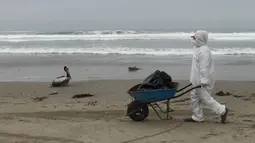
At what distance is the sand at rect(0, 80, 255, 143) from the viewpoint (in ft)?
19.2

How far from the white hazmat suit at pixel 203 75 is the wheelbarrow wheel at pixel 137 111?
2.91 ft

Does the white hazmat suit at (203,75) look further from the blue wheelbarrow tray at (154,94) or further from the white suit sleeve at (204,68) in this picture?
the blue wheelbarrow tray at (154,94)

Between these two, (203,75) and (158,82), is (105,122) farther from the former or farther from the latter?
(203,75)

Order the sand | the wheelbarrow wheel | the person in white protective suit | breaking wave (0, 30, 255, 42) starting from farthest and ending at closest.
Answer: breaking wave (0, 30, 255, 42), the wheelbarrow wheel, the person in white protective suit, the sand

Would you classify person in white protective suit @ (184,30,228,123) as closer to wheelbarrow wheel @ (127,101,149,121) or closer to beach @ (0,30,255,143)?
beach @ (0,30,255,143)

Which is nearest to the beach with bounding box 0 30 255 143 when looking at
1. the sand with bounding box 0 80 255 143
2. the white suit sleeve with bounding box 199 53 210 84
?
the sand with bounding box 0 80 255 143

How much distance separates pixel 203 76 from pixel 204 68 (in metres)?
0.14

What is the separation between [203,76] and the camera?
637 centimetres

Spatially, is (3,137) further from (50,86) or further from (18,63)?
(18,63)

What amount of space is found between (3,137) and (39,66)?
429 inches

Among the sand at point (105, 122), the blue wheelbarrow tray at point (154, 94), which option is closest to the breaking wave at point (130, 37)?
the sand at point (105, 122)

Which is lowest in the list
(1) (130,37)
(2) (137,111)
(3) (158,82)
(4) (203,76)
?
(1) (130,37)

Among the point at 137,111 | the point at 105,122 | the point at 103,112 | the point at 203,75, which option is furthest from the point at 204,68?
the point at 103,112

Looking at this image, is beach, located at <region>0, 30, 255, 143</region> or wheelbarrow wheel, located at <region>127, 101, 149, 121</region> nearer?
beach, located at <region>0, 30, 255, 143</region>
